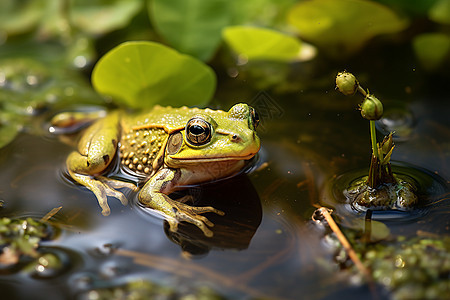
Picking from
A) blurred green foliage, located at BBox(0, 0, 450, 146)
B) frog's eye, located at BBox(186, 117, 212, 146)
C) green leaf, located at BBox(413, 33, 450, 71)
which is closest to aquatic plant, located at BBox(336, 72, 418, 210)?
frog's eye, located at BBox(186, 117, 212, 146)

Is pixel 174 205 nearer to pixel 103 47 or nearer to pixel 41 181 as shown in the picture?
pixel 41 181

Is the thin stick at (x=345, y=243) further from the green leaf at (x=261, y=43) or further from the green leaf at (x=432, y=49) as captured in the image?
the green leaf at (x=432, y=49)

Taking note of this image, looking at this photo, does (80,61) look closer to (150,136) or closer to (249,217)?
(150,136)

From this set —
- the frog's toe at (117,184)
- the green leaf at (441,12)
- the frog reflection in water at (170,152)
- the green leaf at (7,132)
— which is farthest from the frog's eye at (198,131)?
the green leaf at (441,12)

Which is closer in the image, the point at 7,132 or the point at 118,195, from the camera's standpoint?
the point at 118,195

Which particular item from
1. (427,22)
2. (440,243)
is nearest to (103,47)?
(427,22)

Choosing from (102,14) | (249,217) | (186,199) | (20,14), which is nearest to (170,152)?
(186,199)

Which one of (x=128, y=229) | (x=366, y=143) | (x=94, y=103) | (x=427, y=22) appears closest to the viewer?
(x=128, y=229)
